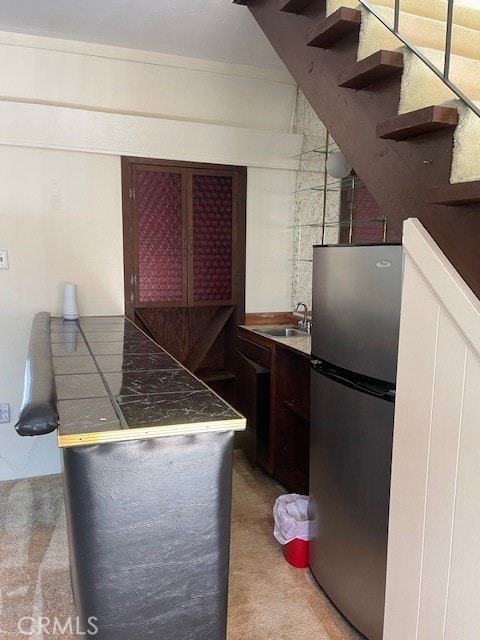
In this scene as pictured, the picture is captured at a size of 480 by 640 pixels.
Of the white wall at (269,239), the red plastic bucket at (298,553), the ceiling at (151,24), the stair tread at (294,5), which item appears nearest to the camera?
the stair tread at (294,5)

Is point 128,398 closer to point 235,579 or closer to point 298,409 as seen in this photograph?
point 235,579

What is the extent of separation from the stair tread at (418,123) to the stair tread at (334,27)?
1.34 feet

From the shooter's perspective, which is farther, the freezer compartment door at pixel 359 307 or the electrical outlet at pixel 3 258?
the electrical outlet at pixel 3 258

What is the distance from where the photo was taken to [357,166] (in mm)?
1605

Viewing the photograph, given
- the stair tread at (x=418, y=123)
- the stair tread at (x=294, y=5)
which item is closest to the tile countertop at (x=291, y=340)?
the stair tread at (x=418, y=123)

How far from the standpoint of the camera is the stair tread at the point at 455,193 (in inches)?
Answer: 43.3

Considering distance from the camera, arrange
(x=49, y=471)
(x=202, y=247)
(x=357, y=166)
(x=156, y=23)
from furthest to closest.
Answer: (x=202, y=247) → (x=49, y=471) → (x=156, y=23) → (x=357, y=166)

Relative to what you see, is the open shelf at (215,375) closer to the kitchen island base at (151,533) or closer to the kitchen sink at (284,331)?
the kitchen sink at (284,331)


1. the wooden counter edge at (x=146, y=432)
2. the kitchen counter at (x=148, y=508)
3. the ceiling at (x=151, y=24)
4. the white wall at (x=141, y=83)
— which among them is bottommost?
the kitchen counter at (x=148, y=508)

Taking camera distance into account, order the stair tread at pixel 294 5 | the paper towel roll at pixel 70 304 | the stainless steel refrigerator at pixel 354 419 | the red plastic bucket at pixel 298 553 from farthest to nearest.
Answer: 1. the paper towel roll at pixel 70 304
2. the red plastic bucket at pixel 298 553
3. the stair tread at pixel 294 5
4. the stainless steel refrigerator at pixel 354 419

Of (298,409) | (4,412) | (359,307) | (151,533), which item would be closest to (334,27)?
(359,307)

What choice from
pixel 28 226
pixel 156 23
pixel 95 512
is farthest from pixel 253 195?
pixel 95 512

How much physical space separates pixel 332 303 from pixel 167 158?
1.71 m

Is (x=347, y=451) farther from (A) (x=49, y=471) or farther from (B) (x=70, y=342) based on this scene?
(A) (x=49, y=471)
